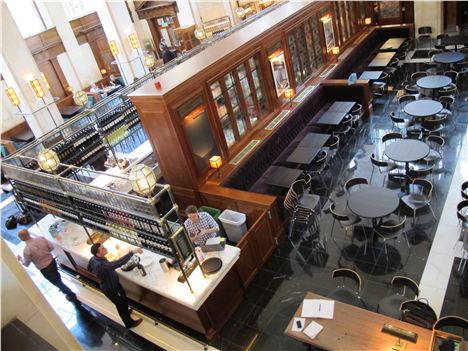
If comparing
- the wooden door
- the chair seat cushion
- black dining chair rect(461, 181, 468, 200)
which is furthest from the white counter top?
the wooden door

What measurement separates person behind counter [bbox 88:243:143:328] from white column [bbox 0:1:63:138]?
8304 mm

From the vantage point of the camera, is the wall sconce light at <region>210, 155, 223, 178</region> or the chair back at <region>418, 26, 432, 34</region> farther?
the chair back at <region>418, 26, 432, 34</region>

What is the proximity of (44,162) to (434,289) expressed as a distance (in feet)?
22.6

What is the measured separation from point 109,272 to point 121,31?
41.7 feet

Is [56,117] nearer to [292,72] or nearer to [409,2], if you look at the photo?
[292,72]

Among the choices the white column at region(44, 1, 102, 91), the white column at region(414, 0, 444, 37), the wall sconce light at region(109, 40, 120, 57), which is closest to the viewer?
the white column at region(414, 0, 444, 37)

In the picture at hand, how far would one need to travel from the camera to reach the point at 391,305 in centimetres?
575

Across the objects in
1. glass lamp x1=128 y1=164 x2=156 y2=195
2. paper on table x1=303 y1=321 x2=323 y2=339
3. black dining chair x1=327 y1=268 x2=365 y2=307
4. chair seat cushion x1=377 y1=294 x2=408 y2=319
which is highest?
glass lamp x1=128 y1=164 x2=156 y2=195

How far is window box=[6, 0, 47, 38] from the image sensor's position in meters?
16.3

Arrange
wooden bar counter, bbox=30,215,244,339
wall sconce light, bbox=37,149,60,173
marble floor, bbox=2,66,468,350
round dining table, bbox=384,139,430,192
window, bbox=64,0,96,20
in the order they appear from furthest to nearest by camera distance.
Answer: window, bbox=64,0,96,20 < round dining table, bbox=384,139,430,192 < wall sconce light, bbox=37,149,60,173 < marble floor, bbox=2,66,468,350 < wooden bar counter, bbox=30,215,244,339

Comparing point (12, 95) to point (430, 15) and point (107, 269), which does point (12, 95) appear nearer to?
point (107, 269)

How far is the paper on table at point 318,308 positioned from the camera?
536 cm

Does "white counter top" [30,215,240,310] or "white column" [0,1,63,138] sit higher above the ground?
"white column" [0,1,63,138]

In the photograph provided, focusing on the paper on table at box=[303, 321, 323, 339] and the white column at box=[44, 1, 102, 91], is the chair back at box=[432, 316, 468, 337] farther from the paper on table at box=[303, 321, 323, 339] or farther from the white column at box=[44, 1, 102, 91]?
the white column at box=[44, 1, 102, 91]
